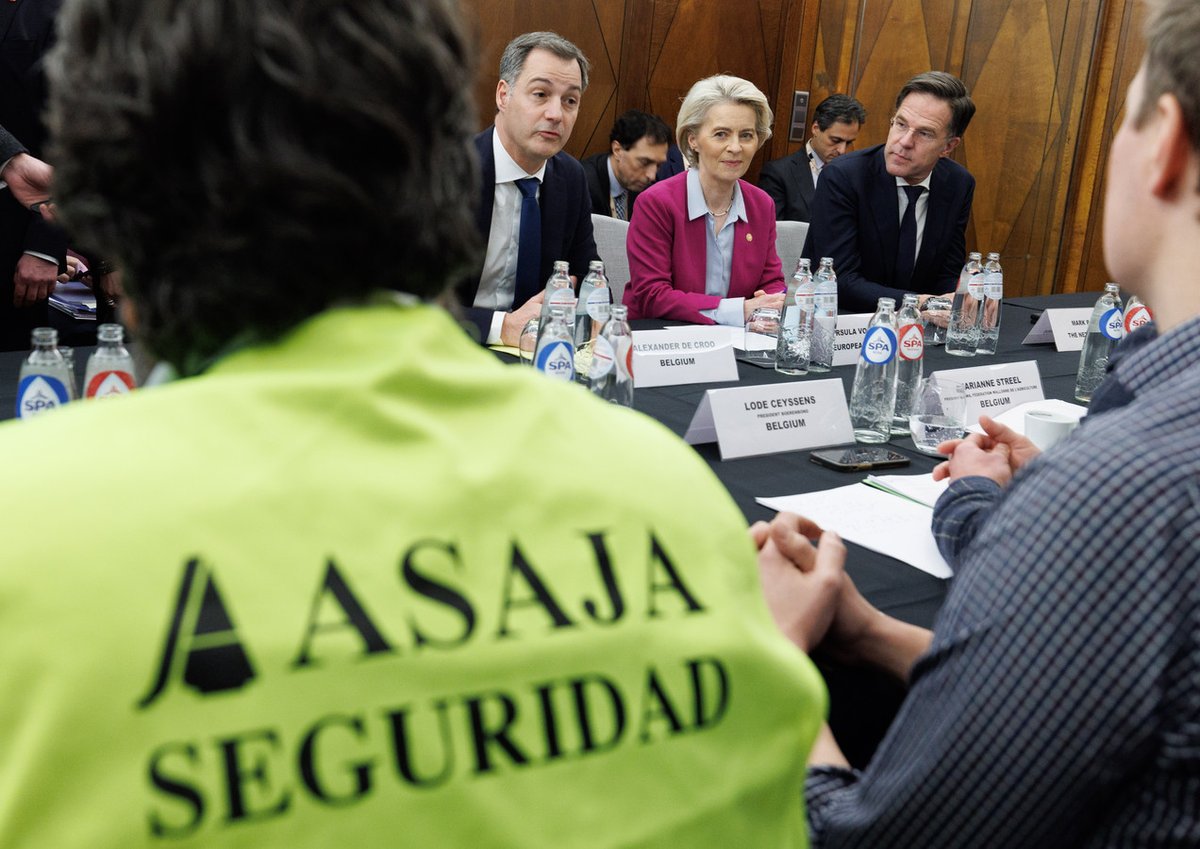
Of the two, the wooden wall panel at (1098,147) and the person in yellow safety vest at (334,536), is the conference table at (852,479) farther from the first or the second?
the wooden wall panel at (1098,147)

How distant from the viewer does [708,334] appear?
2.94 metres

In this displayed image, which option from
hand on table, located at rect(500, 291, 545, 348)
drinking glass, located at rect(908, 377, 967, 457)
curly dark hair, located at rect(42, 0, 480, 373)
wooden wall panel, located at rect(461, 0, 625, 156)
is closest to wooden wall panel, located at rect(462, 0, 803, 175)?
wooden wall panel, located at rect(461, 0, 625, 156)

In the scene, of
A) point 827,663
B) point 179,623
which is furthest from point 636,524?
point 827,663

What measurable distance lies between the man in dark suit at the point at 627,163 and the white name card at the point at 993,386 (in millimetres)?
3540

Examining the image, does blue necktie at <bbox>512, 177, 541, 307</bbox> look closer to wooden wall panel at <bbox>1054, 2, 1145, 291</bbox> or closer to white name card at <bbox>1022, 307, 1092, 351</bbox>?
white name card at <bbox>1022, 307, 1092, 351</bbox>

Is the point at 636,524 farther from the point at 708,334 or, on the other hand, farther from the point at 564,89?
the point at 564,89

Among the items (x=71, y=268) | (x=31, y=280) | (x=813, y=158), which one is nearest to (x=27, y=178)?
(x=31, y=280)

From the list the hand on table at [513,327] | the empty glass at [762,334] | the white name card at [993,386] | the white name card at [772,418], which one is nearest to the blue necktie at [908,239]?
the empty glass at [762,334]

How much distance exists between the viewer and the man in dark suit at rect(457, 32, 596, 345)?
11.7ft

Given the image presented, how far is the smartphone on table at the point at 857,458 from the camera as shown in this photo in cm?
216

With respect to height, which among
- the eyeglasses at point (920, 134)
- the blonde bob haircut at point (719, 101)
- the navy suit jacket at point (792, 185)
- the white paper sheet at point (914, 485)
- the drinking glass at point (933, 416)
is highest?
the blonde bob haircut at point (719, 101)

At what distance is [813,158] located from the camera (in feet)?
21.4

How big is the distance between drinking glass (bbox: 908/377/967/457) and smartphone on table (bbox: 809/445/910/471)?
0.33ft

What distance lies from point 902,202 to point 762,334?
5.13ft
